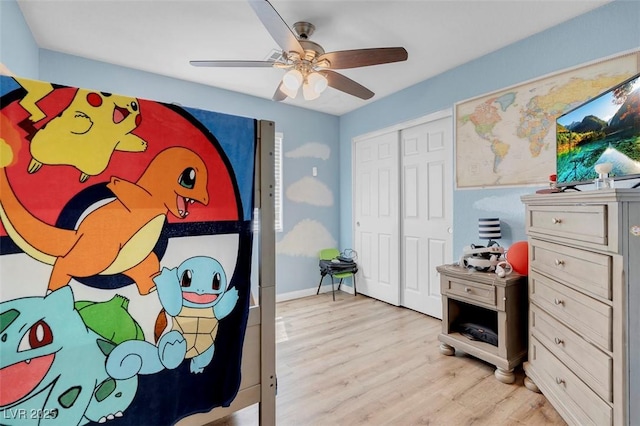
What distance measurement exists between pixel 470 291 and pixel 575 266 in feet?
2.89

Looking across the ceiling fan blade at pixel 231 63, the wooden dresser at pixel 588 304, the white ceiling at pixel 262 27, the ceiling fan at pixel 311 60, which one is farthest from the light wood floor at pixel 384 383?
the white ceiling at pixel 262 27

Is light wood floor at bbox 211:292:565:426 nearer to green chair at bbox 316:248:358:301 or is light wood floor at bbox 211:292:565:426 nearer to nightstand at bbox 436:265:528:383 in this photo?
nightstand at bbox 436:265:528:383

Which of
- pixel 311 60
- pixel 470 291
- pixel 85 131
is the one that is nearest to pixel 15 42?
pixel 85 131

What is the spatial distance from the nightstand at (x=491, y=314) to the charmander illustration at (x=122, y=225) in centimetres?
208

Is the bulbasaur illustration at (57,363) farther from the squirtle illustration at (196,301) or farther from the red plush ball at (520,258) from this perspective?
the red plush ball at (520,258)

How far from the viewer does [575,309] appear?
1553 millimetres

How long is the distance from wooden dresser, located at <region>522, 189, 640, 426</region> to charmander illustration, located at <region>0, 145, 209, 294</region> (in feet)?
5.95

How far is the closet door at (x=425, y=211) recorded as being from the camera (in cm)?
324

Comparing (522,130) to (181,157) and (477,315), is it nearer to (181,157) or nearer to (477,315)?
(477,315)

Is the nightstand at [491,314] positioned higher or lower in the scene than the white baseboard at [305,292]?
higher

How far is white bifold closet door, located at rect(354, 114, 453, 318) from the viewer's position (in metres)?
3.29

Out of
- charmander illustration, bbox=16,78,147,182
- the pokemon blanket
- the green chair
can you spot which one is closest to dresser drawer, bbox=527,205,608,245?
the pokemon blanket

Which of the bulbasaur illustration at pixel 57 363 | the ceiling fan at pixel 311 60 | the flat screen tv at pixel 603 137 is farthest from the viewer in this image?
the ceiling fan at pixel 311 60

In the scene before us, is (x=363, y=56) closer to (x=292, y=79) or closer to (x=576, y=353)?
(x=292, y=79)
